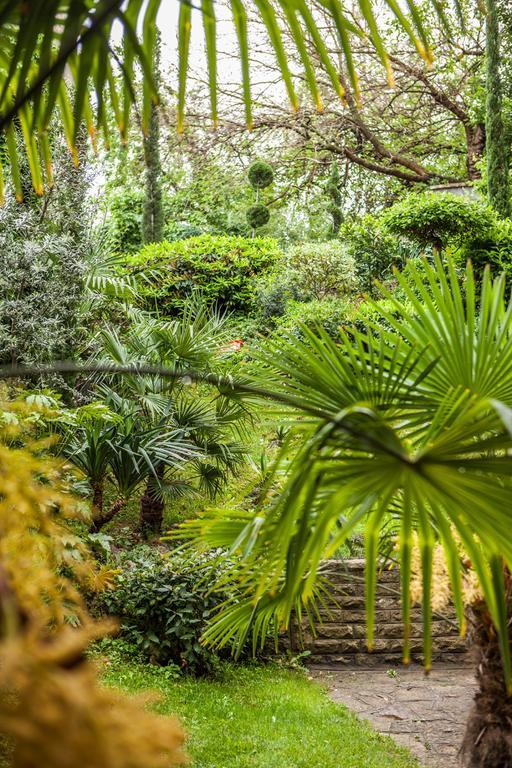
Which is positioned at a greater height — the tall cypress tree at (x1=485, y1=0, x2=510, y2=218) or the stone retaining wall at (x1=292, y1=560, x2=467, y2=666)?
the tall cypress tree at (x1=485, y1=0, x2=510, y2=218)

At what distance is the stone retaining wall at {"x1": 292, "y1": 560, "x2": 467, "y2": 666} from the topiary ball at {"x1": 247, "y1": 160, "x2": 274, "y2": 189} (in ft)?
32.1

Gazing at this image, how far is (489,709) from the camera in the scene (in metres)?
2.91

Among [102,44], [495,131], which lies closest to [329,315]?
[495,131]

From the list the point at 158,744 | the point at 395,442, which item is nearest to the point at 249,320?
the point at 395,442

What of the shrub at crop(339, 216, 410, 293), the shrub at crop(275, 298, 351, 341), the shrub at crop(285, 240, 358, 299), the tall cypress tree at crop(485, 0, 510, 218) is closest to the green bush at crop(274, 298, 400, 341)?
the shrub at crop(275, 298, 351, 341)

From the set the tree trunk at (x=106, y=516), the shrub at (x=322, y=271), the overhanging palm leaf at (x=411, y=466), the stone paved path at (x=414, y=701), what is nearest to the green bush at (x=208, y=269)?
the shrub at (x=322, y=271)

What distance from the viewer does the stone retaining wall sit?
734cm

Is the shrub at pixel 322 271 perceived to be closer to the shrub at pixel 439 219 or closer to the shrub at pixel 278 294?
the shrub at pixel 278 294

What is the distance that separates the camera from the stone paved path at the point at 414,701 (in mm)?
5223

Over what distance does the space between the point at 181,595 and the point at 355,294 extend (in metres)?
7.36

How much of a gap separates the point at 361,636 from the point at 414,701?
1445 millimetres

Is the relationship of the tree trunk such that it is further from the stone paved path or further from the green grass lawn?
the stone paved path

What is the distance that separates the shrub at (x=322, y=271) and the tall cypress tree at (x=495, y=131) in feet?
10.00

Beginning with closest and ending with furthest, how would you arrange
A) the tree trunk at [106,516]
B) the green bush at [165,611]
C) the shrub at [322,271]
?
the green bush at [165,611] < the tree trunk at [106,516] < the shrub at [322,271]
